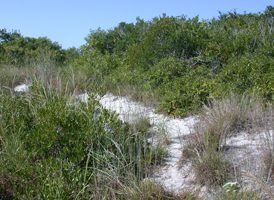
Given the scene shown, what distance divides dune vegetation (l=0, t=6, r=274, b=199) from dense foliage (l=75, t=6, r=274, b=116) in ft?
0.10

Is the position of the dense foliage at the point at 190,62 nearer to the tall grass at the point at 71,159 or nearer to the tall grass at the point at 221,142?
the tall grass at the point at 221,142

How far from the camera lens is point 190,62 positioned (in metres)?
8.55

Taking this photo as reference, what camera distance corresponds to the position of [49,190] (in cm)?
327

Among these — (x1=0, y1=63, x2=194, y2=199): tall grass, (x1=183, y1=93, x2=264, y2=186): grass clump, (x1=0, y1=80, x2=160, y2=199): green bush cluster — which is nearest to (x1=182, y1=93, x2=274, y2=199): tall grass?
(x1=183, y1=93, x2=264, y2=186): grass clump

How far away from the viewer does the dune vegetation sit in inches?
138

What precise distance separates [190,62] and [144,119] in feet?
11.8

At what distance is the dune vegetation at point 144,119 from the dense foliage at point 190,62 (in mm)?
30

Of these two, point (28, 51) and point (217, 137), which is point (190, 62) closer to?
point (217, 137)

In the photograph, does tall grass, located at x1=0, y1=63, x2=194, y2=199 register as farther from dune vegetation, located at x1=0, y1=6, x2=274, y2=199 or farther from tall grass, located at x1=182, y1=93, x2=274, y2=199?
tall grass, located at x1=182, y1=93, x2=274, y2=199

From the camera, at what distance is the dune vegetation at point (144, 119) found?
11.5 feet

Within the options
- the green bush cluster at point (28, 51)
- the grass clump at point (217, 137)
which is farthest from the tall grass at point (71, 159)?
the green bush cluster at point (28, 51)

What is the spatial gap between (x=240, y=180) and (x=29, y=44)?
1309 cm

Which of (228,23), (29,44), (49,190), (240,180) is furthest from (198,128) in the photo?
(29,44)

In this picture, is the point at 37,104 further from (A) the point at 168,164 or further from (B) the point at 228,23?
(B) the point at 228,23
